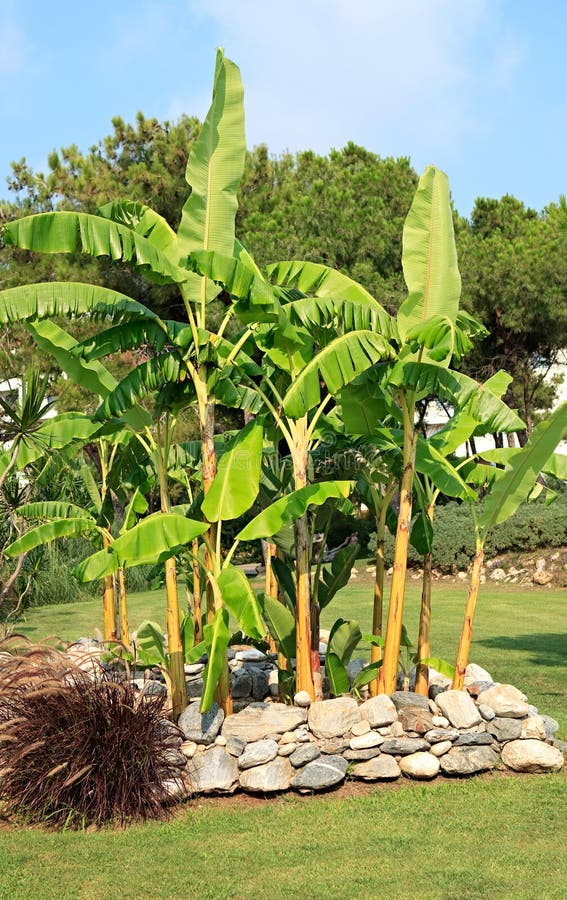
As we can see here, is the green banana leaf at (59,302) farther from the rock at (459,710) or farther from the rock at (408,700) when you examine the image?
the rock at (459,710)

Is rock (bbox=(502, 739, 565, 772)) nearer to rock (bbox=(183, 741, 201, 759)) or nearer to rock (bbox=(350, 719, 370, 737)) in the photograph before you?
rock (bbox=(350, 719, 370, 737))

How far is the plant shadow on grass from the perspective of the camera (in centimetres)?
1361

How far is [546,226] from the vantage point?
2728cm

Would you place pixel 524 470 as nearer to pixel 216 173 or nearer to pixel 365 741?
pixel 365 741

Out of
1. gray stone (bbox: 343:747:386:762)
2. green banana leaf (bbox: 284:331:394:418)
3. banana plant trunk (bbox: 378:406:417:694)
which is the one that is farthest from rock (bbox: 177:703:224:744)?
green banana leaf (bbox: 284:331:394:418)

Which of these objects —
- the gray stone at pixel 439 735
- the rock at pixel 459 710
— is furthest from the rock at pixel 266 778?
the rock at pixel 459 710

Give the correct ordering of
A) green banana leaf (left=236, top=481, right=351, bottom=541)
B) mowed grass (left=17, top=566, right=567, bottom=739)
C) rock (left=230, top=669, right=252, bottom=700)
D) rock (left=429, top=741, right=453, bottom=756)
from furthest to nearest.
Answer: mowed grass (left=17, top=566, right=567, bottom=739)
rock (left=230, top=669, right=252, bottom=700)
rock (left=429, top=741, right=453, bottom=756)
green banana leaf (left=236, top=481, right=351, bottom=541)

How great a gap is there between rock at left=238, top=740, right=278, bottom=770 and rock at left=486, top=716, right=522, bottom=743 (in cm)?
199

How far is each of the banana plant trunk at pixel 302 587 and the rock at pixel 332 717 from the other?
1.34ft

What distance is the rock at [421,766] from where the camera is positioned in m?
7.99

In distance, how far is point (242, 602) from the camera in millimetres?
7723

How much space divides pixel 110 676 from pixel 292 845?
2573 mm

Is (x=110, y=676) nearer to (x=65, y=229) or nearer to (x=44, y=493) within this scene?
(x=65, y=229)

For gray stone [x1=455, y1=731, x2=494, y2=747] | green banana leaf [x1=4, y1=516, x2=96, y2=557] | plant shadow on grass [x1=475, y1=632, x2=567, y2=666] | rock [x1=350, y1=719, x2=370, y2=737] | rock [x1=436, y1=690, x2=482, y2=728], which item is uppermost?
green banana leaf [x1=4, y1=516, x2=96, y2=557]
